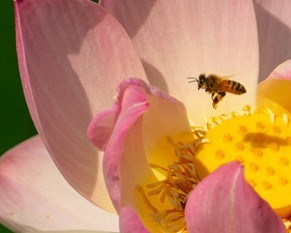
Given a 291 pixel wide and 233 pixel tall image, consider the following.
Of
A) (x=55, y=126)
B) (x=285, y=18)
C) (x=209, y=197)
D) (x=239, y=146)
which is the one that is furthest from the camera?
(x=285, y=18)

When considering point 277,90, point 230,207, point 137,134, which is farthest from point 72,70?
point 230,207

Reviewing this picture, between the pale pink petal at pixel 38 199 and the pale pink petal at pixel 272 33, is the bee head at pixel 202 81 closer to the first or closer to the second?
the pale pink petal at pixel 272 33

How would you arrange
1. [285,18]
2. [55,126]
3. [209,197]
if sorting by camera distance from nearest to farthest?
[209,197], [55,126], [285,18]

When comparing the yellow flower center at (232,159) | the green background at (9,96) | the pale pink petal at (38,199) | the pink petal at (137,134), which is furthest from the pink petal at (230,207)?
the green background at (9,96)

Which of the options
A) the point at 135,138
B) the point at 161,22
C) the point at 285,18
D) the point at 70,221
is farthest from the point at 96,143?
the point at 285,18

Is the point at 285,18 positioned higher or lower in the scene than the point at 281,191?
higher

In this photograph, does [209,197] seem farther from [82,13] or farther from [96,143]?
[82,13]
